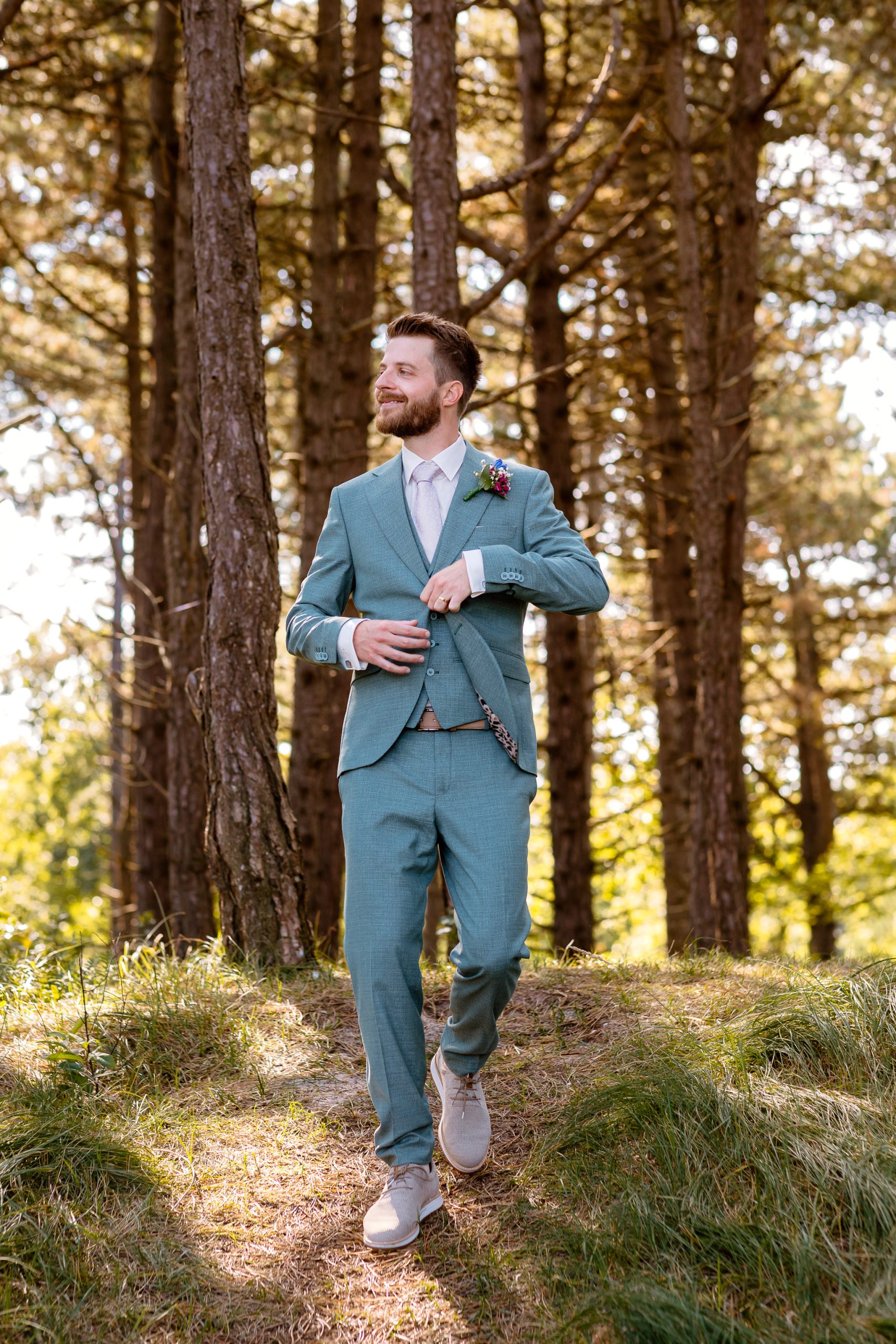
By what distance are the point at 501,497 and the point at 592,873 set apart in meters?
7.60

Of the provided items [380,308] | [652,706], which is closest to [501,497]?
[380,308]

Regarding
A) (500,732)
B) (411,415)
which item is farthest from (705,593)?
(500,732)

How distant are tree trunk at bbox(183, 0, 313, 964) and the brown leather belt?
2420mm

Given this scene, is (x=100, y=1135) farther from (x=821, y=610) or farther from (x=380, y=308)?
(x=821, y=610)

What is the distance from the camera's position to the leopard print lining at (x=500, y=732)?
3.21 m

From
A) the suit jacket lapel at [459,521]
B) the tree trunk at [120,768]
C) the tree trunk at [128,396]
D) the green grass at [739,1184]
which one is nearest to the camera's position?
the green grass at [739,1184]

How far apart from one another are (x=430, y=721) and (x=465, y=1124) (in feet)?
3.89

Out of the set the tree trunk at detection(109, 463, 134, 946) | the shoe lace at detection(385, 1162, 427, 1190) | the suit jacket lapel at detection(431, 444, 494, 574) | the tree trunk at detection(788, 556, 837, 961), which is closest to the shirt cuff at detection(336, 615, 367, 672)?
the suit jacket lapel at detection(431, 444, 494, 574)

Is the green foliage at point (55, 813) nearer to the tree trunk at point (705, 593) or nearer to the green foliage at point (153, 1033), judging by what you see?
the tree trunk at point (705, 593)

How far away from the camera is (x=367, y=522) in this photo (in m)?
3.43

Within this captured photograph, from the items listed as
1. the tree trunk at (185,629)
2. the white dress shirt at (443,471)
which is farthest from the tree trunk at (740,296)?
the white dress shirt at (443,471)

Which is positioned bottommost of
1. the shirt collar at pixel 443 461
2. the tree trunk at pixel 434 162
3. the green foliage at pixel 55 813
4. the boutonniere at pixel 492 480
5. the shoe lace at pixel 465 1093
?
the green foliage at pixel 55 813

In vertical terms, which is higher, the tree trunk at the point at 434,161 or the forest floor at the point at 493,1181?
the tree trunk at the point at 434,161

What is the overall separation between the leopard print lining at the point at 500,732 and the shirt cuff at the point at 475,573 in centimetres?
30
